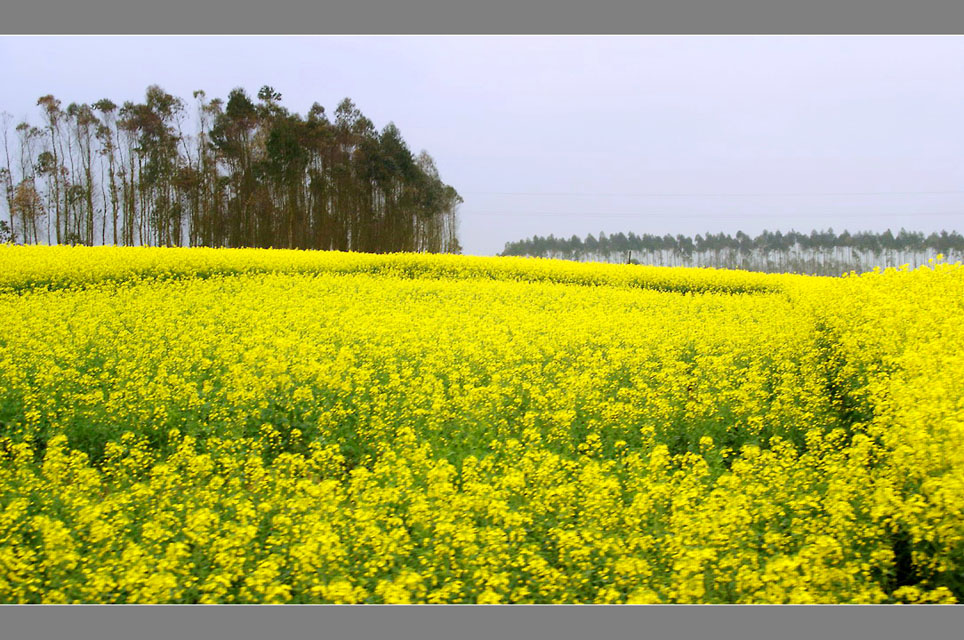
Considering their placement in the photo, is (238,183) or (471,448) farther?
(238,183)

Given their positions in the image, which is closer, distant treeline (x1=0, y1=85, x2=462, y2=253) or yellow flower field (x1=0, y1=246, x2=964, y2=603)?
yellow flower field (x1=0, y1=246, x2=964, y2=603)

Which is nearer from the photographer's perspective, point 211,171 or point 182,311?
point 182,311

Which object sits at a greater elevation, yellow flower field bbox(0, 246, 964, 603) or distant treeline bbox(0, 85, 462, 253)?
distant treeline bbox(0, 85, 462, 253)

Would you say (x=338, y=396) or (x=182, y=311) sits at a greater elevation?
(x=182, y=311)

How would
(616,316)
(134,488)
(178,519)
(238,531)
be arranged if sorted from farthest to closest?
(616,316), (134,488), (178,519), (238,531)

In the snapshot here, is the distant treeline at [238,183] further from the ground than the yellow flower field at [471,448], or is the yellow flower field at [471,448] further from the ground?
the distant treeline at [238,183]

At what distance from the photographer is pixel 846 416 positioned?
16.8 feet

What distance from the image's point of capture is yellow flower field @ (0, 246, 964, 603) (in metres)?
2.87

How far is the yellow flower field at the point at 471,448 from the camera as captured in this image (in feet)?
9.40

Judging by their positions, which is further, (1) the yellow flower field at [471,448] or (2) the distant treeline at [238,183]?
(2) the distant treeline at [238,183]

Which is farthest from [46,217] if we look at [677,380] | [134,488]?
[677,380]

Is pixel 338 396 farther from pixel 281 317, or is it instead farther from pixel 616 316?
pixel 616 316

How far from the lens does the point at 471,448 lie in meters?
4.43

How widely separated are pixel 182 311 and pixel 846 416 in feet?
19.6
